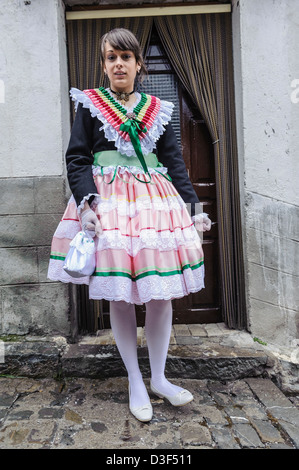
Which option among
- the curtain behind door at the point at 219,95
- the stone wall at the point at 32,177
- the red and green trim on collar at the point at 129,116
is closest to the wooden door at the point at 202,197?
the curtain behind door at the point at 219,95

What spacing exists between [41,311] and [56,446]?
3.71 ft

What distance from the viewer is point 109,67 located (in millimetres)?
1977

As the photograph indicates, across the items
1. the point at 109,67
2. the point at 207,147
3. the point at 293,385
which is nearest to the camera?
the point at 109,67

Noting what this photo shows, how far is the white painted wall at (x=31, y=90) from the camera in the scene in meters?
2.71

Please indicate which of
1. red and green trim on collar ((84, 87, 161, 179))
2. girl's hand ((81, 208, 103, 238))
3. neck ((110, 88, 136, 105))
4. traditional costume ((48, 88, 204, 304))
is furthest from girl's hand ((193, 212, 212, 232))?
neck ((110, 88, 136, 105))

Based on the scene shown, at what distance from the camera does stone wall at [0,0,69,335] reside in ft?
8.89

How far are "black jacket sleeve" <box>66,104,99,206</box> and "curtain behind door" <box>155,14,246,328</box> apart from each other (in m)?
1.32

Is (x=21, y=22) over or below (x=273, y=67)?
over

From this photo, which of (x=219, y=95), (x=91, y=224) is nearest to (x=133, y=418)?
(x=91, y=224)

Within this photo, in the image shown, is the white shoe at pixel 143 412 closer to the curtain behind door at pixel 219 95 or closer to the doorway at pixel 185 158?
the doorway at pixel 185 158

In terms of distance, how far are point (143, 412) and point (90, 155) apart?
1356mm
